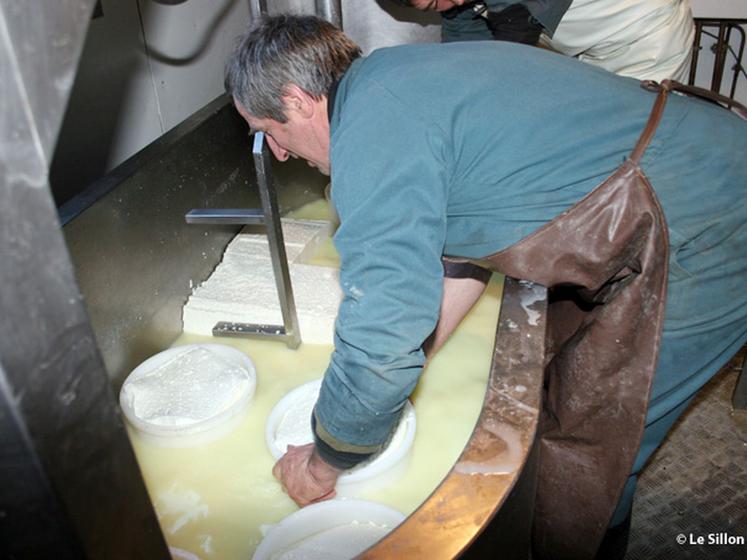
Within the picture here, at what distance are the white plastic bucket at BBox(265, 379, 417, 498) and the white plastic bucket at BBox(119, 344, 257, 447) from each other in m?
0.11

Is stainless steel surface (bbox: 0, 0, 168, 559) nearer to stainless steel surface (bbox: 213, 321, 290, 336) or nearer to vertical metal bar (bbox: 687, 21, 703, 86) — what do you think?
stainless steel surface (bbox: 213, 321, 290, 336)

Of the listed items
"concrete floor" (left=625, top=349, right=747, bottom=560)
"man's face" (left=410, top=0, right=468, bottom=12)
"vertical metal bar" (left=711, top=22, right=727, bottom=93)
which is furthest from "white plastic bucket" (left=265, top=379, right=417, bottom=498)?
"vertical metal bar" (left=711, top=22, right=727, bottom=93)

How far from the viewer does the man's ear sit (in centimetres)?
134

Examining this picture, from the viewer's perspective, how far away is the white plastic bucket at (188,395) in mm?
1614

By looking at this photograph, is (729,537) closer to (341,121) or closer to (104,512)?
(341,121)

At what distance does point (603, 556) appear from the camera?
1938 millimetres

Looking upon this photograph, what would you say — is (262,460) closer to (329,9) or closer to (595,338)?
(595,338)

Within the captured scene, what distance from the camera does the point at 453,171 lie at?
4.07 feet

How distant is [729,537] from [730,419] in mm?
604

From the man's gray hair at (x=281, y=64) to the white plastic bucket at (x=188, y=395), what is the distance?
0.72 meters

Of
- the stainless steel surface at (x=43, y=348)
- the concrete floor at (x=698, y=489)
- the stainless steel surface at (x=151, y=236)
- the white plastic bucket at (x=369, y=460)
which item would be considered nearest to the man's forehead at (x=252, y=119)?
the stainless steel surface at (x=151, y=236)

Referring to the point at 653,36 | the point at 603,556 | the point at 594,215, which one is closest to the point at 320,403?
the point at 594,215

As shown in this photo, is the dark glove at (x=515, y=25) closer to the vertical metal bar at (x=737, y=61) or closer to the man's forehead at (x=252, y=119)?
the man's forehead at (x=252, y=119)

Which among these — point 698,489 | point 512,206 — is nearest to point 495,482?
point 512,206
